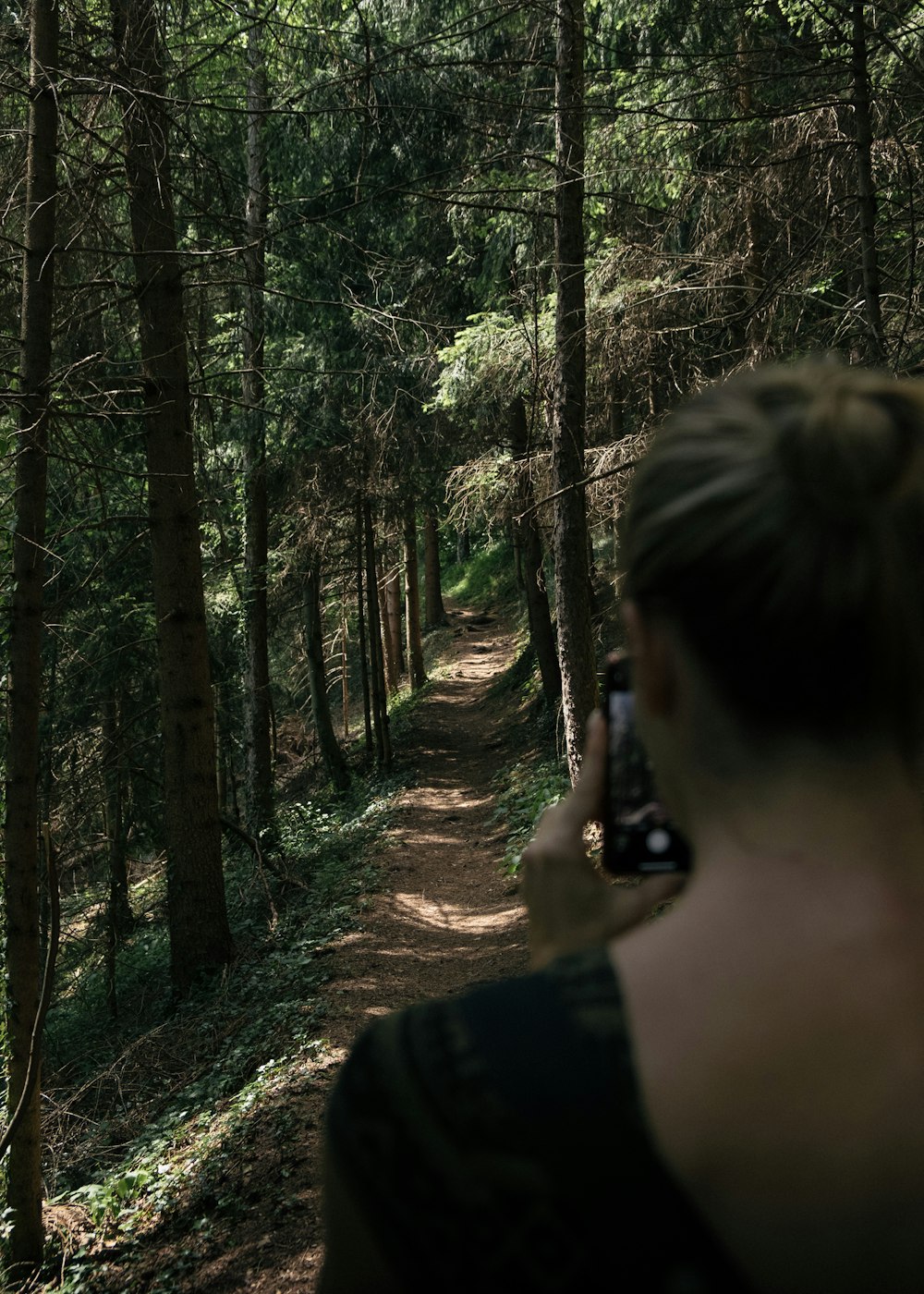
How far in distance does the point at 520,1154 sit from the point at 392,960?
9780 mm

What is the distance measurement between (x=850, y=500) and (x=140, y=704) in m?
14.1

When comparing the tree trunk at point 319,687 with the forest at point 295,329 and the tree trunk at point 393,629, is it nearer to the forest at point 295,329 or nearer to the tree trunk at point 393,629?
the forest at point 295,329

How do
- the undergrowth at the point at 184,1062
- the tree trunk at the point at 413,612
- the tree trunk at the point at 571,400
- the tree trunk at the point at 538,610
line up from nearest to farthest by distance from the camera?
the undergrowth at the point at 184,1062, the tree trunk at the point at 571,400, the tree trunk at the point at 538,610, the tree trunk at the point at 413,612

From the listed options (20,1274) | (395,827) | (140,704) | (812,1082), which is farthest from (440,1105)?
(395,827)

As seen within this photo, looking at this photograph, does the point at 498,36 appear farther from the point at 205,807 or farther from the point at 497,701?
the point at 497,701

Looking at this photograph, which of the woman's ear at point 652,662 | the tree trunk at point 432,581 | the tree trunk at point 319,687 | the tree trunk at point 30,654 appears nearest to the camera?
the woman's ear at point 652,662

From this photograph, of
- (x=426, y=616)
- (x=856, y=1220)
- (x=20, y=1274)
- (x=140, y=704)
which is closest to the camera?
(x=856, y=1220)

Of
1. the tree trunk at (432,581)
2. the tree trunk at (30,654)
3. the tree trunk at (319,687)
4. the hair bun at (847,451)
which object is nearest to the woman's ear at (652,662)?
the hair bun at (847,451)

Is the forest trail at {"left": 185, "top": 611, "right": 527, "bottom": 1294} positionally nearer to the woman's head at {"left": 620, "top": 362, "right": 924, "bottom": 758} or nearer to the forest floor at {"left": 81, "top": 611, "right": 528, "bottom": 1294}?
the forest floor at {"left": 81, "top": 611, "right": 528, "bottom": 1294}

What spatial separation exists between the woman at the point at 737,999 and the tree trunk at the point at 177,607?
859 centimetres

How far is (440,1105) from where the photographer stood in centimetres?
91

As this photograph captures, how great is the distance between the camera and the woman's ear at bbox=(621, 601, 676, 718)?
1.00 m

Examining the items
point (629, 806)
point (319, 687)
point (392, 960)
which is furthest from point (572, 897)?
point (319, 687)

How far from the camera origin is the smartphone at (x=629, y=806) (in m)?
1.30
